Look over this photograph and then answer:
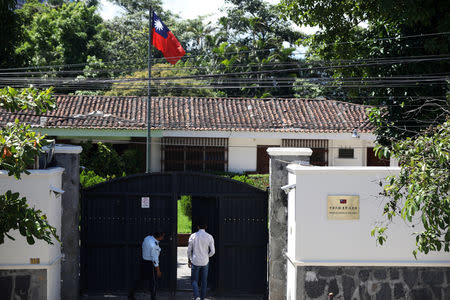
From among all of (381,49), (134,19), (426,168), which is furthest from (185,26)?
(426,168)

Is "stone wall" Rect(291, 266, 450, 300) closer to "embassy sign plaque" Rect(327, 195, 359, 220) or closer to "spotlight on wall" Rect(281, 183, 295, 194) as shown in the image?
"embassy sign plaque" Rect(327, 195, 359, 220)

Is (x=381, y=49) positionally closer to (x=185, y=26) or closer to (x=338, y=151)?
(x=338, y=151)

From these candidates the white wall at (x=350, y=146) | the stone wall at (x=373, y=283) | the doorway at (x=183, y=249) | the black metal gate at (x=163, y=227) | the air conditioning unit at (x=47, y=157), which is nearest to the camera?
the stone wall at (x=373, y=283)

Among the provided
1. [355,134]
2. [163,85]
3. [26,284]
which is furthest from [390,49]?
[163,85]

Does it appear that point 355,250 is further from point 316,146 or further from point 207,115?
point 207,115

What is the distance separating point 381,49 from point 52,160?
9786 mm

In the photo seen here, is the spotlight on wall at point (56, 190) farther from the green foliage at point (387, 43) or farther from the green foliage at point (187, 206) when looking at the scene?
the green foliage at point (187, 206)

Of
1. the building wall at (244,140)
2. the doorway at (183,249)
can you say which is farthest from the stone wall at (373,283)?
the building wall at (244,140)

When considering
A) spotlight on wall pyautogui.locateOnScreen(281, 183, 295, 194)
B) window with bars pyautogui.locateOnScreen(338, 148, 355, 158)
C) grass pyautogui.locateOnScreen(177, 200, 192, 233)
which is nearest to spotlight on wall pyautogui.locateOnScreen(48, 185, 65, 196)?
spotlight on wall pyautogui.locateOnScreen(281, 183, 295, 194)

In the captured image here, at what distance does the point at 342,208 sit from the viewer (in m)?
10.1

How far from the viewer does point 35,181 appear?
996cm

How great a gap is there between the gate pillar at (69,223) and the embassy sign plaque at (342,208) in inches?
181

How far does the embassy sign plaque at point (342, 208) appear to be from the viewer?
10.1 meters

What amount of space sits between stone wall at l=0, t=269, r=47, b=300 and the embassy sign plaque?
494 cm
